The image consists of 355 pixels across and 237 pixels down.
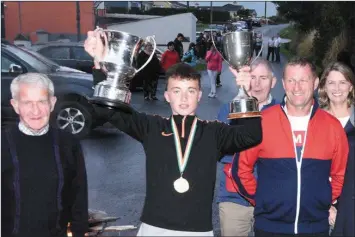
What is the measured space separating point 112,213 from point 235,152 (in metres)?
3.16

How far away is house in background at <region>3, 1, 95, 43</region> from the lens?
15.9m

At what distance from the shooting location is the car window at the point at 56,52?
1380 centimetres

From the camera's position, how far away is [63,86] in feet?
32.9

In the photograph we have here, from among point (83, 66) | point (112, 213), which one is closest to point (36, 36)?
point (83, 66)

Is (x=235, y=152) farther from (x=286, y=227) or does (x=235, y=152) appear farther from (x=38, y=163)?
(x=38, y=163)

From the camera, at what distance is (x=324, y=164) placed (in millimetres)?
3170

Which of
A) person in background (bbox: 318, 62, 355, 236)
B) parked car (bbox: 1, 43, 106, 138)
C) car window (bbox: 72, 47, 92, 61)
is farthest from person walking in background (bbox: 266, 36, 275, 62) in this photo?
person in background (bbox: 318, 62, 355, 236)

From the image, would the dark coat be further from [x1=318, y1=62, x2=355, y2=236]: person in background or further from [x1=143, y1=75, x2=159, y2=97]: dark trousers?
[x1=143, y1=75, x2=159, y2=97]: dark trousers

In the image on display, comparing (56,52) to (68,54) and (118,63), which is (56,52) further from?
(118,63)

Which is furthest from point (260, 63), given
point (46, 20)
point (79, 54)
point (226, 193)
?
point (46, 20)

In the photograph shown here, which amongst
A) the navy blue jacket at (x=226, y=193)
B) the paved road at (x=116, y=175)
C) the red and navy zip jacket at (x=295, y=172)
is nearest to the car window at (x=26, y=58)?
the paved road at (x=116, y=175)

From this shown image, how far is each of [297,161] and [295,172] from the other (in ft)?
0.21

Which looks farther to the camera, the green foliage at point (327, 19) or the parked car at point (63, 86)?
the green foliage at point (327, 19)

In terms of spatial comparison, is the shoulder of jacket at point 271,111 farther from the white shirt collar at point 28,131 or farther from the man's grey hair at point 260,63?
the white shirt collar at point 28,131
